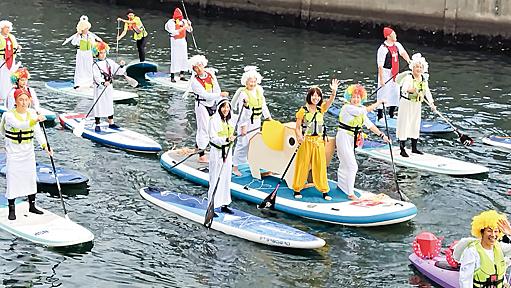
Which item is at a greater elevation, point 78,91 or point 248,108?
point 248,108

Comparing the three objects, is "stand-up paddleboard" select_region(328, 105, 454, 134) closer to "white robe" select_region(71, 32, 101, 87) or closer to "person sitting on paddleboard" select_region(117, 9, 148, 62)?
"white robe" select_region(71, 32, 101, 87)

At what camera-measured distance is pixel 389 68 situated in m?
21.0

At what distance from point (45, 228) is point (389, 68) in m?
10.0

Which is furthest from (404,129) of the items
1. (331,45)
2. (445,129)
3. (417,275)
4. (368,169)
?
(331,45)

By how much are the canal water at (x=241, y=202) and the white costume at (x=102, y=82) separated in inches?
33.9

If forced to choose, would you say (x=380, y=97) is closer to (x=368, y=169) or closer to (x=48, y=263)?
(x=368, y=169)

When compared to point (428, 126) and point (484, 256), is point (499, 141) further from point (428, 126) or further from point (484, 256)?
point (484, 256)

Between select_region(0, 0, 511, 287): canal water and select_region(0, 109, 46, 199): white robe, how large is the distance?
773 mm

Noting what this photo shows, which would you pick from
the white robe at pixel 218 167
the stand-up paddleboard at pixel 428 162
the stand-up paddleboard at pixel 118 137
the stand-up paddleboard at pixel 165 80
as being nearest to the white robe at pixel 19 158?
the white robe at pixel 218 167

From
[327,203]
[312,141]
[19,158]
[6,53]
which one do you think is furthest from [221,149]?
[6,53]

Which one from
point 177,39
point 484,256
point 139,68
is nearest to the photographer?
point 484,256

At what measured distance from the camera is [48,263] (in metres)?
13.1

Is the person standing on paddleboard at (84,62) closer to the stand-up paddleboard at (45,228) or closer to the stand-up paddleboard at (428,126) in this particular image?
the stand-up paddleboard at (428,126)

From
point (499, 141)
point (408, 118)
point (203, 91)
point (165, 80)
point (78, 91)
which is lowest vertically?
point (499, 141)
